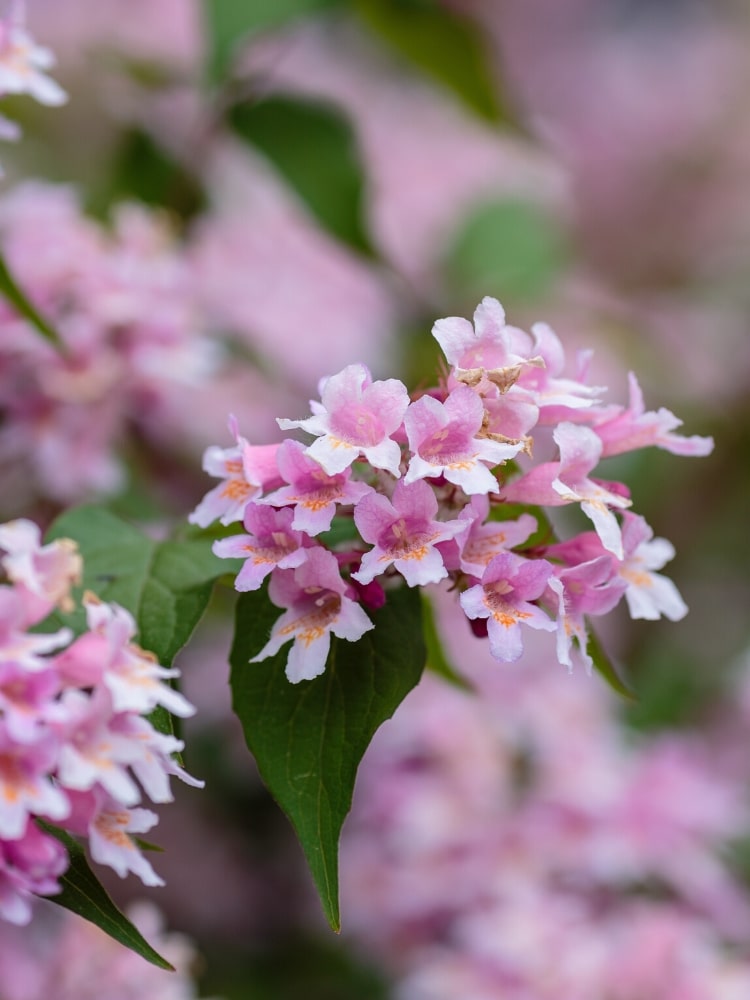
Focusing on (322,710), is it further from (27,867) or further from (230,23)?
(230,23)

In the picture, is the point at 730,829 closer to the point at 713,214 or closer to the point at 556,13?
the point at 713,214

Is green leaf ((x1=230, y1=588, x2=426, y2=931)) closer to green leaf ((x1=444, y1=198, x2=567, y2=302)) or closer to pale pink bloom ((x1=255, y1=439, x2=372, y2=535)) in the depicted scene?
pale pink bloom ((x1=255, y1=439, x2=372, y2=535))

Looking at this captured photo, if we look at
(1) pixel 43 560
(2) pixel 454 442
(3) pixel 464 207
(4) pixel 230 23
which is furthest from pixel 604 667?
(3) pixel 464 207

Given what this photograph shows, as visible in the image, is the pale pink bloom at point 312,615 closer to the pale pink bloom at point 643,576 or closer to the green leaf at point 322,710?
the green leaf at point 322,710

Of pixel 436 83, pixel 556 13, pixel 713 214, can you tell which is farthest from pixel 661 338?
pixel 556 13

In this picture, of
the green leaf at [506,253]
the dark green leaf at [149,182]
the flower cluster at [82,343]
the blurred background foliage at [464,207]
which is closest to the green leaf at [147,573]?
the flower cluster at [82,343]

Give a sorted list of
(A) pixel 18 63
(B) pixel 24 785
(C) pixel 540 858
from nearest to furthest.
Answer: (B) pixel 24 785 < (A) pixel 18 63 < (C) pixel 540 858

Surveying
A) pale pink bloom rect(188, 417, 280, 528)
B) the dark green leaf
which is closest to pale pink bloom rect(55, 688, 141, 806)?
pale pink bloom rect(188, 417, 280, 528)
